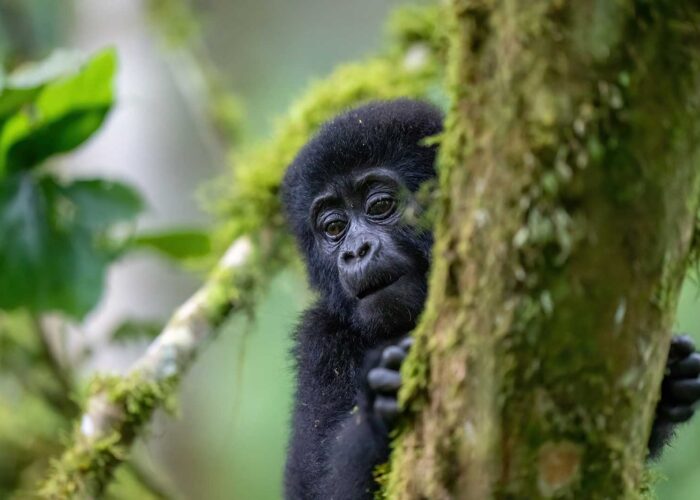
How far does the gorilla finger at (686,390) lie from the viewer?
8.48ft

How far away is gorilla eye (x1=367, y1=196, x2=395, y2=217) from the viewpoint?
3.63 meters

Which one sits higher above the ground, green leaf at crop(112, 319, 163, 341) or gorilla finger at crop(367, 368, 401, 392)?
green leaf at crop(112, 319, 163, 341)

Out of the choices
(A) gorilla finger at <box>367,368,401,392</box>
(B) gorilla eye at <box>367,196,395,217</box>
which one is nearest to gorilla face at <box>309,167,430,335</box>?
(B) gorilla eye at <box>367,196,395,217</box>

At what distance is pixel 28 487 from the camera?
5598mm

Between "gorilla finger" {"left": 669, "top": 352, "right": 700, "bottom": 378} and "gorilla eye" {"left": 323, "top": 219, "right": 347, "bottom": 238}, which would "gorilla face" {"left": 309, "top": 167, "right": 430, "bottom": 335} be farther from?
"gorilla finger" {"left": 669, "top": 352, "right": 700, "bottom": 378}

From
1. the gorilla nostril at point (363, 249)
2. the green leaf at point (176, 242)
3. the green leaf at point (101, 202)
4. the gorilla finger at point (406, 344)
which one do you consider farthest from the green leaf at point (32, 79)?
the gorilla finger at point (406, 344)

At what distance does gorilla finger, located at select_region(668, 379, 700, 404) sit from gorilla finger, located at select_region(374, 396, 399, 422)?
0.98 meters

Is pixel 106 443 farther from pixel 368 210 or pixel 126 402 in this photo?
pixel 368 210

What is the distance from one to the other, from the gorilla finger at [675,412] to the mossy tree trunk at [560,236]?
93cm

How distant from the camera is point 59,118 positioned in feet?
15.6

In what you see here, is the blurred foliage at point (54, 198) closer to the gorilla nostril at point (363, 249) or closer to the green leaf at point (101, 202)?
the green leaf at point (101, 202)

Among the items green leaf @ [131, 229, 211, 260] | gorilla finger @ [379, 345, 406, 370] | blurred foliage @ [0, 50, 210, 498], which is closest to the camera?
gorilla finger @ [379, 345, 406, 370]

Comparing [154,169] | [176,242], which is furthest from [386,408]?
[154,169]

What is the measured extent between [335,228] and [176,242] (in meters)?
1.75
